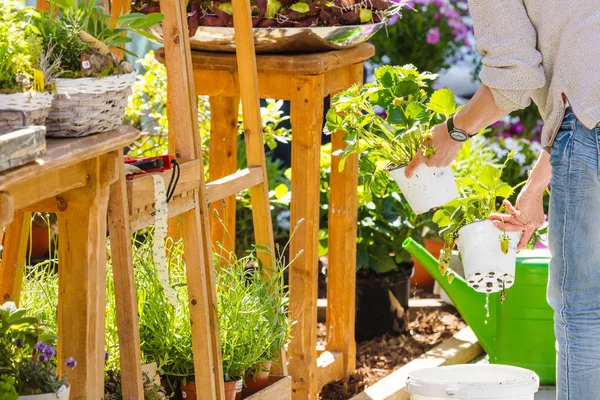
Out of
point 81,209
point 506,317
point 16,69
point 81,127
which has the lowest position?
point 506,317

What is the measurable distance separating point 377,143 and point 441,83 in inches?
115

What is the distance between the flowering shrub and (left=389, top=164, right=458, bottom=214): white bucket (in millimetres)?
2596

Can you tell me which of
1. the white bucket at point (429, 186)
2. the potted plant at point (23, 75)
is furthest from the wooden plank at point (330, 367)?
the potted plant at point (23, 75)

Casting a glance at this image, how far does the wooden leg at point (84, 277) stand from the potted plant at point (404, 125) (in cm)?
81

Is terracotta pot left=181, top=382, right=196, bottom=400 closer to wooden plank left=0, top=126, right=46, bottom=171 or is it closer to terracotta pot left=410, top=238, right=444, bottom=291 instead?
wooden plank left=0, top=126, right=46, bottom=171

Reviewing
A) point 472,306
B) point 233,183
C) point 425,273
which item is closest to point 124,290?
point 233,183

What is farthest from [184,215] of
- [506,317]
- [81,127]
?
[506,317]

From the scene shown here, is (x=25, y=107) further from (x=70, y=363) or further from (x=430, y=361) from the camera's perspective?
(x=430, y=361)

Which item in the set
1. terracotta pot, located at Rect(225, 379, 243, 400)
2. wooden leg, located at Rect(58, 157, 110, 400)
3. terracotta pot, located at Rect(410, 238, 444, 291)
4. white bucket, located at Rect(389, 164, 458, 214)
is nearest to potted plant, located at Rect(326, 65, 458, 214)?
white bucket, located at Rect(389, 164, 458, 214)

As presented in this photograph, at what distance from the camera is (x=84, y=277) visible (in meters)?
1.55

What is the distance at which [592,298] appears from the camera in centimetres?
186

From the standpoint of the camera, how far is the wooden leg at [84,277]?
1549 mm

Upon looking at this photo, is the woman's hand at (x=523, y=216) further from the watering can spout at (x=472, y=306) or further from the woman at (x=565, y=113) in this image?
the watering can spout at (x=472, y=306)

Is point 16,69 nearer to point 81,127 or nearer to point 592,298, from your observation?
point 81,127
